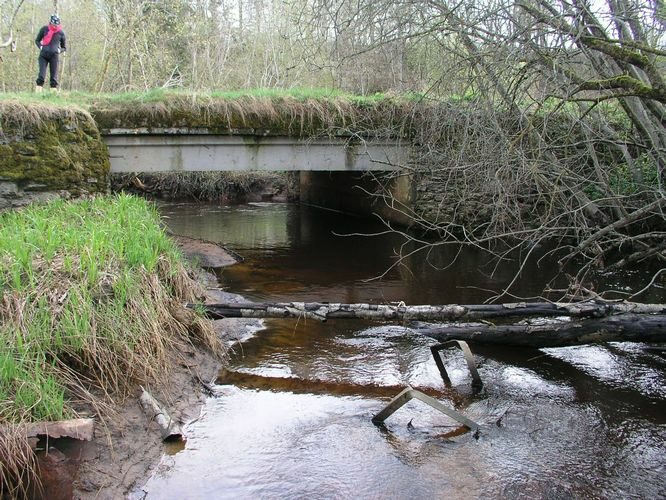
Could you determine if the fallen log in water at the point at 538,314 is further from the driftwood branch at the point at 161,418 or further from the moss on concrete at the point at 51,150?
the moss on concrete at the point at 51,150

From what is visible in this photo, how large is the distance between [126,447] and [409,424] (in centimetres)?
200

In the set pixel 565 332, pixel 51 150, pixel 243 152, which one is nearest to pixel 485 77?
pixel 565 332

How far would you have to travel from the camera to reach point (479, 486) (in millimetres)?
3615

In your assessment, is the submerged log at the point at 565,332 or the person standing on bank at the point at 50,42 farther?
the person standing on bank at the point at 50,42

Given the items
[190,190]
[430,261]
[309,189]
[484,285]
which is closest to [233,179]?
[190,190]

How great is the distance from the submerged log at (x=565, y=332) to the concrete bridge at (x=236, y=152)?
5781mm

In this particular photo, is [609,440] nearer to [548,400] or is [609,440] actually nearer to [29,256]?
[548,400]

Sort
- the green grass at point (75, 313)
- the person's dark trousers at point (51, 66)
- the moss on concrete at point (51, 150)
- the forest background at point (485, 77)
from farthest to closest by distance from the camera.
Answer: the person's dark trousers at point (51, 66)
the moss on concrete at point (51, 150)
the forest background at point (485, 77)
the green grass at point (75, 313)

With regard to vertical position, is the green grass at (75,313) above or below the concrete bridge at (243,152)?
below

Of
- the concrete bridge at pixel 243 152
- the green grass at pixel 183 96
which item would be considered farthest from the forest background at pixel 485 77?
the concrete bridge at pixel 243 152

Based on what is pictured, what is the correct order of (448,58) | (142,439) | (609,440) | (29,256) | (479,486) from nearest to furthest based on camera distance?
(479,486), (142,439), (609,440), (29,256), (448,58)

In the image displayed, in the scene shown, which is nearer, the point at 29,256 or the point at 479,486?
the point at 479,486

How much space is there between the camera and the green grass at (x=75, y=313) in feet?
11.5

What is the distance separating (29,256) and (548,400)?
14.3 ft
